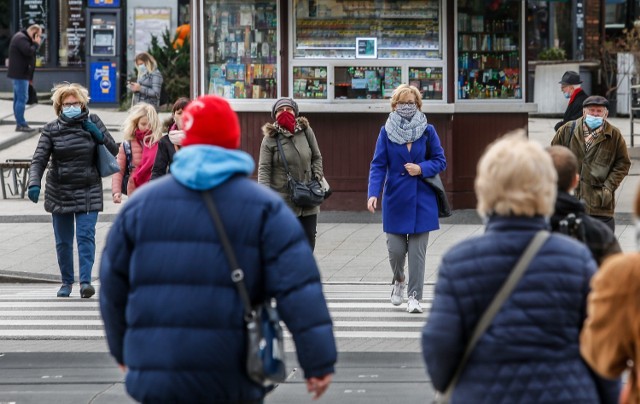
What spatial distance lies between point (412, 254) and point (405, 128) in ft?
3.21

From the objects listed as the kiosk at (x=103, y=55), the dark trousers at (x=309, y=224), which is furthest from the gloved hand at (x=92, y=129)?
the kiosk at (x=103, y=55)

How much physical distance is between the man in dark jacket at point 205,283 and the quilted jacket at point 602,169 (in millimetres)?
5962

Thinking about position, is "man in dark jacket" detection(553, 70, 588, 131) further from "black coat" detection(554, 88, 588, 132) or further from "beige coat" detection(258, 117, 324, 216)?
"beige coat" detection(258, 117, 324, 216)

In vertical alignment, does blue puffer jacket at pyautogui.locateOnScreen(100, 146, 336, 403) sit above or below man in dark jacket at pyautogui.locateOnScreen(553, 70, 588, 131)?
below

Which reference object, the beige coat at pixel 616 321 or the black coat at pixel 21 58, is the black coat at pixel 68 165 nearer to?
the beige coat at pixel 616 321

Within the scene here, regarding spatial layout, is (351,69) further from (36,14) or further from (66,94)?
(36,14)

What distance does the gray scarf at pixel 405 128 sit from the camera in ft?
34.9

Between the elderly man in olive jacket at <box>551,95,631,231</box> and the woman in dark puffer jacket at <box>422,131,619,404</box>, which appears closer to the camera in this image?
the woman in dark puffer jacket at <box>422,131,619,404</box>

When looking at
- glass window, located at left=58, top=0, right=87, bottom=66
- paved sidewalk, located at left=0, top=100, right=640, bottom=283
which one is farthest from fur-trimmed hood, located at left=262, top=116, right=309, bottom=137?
glass window, located at left=58, top=0, right=87, bottom=66

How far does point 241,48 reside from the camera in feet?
56.6

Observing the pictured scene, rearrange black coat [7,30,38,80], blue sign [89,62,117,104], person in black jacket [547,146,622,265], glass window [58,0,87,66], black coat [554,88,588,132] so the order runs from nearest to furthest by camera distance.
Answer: person in black jacket [547,146,622,265] < black coat [554,88,588,132] < black coat [7,30,38,80] < blue sign [89,62,117,104] < glass window [58,0,87,66]

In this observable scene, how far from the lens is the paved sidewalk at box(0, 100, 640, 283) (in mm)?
13789

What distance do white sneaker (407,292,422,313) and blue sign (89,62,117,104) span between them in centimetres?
1742

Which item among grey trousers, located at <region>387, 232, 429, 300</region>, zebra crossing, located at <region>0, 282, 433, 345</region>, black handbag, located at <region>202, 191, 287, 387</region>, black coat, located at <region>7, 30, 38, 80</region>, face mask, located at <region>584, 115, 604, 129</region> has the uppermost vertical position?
black coat, located at <region>7, 30, 38, 80</region>
